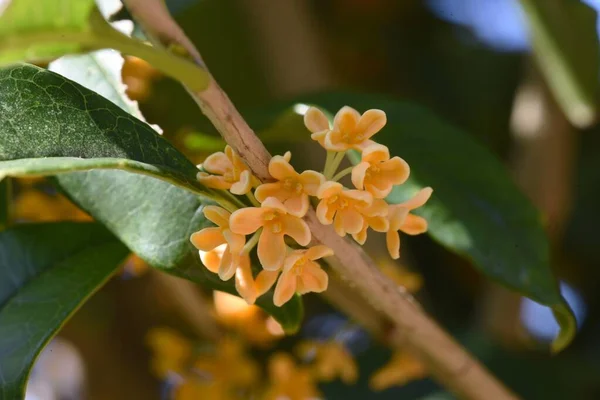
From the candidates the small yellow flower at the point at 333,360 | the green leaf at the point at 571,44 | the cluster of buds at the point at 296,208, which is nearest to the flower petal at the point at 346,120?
the cluster of buds at the point at 296,208

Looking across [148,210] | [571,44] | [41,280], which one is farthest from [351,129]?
[571,44]

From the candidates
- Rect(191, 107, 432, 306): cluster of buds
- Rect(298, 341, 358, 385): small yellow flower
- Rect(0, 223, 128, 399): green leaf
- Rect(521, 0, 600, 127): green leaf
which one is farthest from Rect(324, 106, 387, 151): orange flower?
Rect(521, 0, 600, 127): green leaf

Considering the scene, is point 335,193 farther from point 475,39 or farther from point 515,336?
point 475,39

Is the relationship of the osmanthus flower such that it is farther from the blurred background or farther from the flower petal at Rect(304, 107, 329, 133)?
the flower petal at Rect(304, 107, 329, 133)

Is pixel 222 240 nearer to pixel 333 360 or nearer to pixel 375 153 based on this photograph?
pixel 375 153

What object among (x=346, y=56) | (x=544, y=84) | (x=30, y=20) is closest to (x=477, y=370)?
(x=30, y=20)
